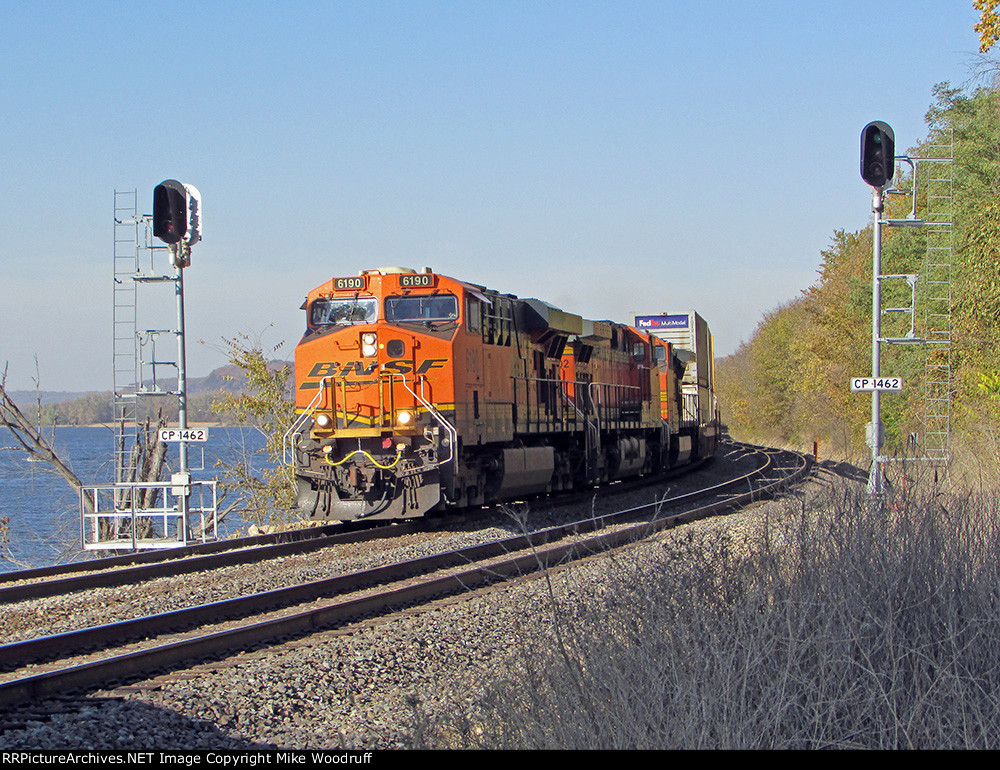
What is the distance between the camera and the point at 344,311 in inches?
568

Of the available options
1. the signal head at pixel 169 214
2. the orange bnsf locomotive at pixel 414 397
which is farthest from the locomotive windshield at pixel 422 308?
the signal head at pixel 169 214

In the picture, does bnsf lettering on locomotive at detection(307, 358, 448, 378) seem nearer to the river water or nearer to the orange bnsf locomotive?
the orange bnsf locomotive

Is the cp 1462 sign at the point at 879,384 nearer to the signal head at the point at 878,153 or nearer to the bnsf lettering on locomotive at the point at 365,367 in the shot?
the signal head at the point at 878,153

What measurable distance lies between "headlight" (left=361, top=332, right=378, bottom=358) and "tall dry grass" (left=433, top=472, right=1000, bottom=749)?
8.27m

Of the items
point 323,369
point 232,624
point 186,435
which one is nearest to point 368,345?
point 323,369

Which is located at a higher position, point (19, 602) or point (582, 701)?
point (582, 701)

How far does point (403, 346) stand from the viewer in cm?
1385

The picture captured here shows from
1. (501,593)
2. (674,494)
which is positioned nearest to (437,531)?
(501,593)

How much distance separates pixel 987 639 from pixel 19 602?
27.2 ft

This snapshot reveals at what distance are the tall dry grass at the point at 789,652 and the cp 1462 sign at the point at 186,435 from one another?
8475 mm

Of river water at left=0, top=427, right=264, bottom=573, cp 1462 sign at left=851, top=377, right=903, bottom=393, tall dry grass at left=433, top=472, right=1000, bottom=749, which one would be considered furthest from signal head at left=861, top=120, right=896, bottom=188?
river water at left=0, top=427, right=264, bottom=573

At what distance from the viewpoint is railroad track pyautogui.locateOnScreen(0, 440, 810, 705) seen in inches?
236

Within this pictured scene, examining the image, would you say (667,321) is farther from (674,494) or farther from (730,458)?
(674,494)

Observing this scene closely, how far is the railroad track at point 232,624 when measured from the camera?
6.00m
